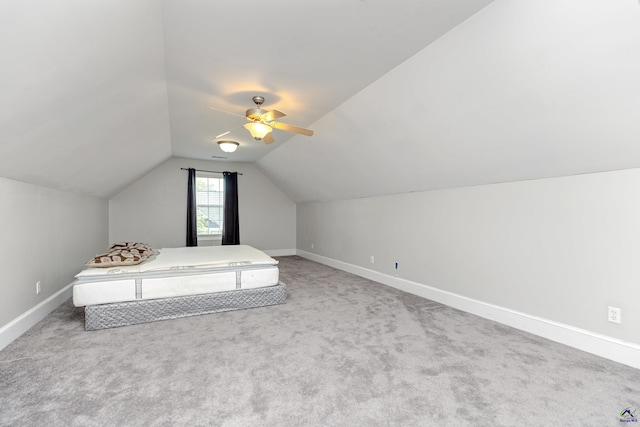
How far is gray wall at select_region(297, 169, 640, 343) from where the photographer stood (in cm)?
Result: 233

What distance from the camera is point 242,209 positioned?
740 cm

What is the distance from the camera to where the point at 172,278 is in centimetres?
324

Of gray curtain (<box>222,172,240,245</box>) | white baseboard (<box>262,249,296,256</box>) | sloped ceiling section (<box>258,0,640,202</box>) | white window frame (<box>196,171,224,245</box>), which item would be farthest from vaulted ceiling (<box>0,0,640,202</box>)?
white baseboard (<box>262,249,296,256</box>)

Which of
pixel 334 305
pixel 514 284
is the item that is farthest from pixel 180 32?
pixel 514 284

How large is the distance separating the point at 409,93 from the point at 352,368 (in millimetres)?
2325

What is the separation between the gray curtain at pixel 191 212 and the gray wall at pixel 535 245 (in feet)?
14.2

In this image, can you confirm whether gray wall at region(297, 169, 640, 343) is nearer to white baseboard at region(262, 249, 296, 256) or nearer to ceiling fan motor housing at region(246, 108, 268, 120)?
ceiling fan motor housing at region(246, 108, 268, 120)

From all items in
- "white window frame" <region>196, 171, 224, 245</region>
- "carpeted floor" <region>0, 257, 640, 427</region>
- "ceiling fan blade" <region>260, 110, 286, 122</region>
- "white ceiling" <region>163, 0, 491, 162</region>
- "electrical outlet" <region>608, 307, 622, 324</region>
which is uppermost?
"white ceiling" <region>163, 0, 491, 162</region>

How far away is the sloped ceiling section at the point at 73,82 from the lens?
58.6 inches

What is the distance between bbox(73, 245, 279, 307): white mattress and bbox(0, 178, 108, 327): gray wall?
0.43 m

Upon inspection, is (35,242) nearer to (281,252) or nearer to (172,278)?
(172,278)

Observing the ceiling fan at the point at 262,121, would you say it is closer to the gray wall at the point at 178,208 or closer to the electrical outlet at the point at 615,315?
the electrical outlet at the point at 615,315

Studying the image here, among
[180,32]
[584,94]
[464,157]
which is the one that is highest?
[180,32]

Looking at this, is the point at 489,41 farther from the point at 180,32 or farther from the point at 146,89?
the point at 146,89
